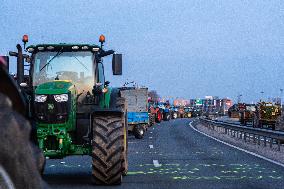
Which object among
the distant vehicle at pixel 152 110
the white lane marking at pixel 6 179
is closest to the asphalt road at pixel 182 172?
the white lane marking at pixel 6 179

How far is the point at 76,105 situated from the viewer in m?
13.1

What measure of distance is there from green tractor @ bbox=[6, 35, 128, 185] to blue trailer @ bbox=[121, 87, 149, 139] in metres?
22.4

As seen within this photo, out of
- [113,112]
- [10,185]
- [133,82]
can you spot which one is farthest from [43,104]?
[133,82]

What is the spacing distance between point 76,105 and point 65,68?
2.69 feet

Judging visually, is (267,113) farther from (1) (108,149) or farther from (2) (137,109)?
(1) (108,149)

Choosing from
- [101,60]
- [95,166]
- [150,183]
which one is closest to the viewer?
[95,166]

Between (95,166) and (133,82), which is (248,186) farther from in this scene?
(133,82)

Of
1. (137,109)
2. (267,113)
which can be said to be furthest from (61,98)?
(267,113)

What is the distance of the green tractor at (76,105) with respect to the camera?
39.1ft

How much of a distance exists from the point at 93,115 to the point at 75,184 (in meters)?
1.50

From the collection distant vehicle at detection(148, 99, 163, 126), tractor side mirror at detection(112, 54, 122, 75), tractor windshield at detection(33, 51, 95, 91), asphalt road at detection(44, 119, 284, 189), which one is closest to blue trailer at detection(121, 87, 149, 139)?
distant vehicle at detection(148, 99, 163, 126)

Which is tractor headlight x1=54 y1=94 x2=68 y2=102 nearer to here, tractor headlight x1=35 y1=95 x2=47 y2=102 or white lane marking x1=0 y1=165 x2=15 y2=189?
tractor headlight x1=35 y1=95 x2=47 y2=102

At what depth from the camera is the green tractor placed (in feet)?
39.1

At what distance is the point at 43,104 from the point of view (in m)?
12.3
